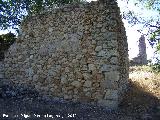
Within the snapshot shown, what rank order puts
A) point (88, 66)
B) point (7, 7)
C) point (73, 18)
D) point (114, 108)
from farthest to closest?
1. point (7, 7)
2. point (73, 18)
3. point (88, 66)
4. point (114, 108)

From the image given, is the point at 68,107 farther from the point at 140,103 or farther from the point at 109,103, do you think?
the point at 140,103

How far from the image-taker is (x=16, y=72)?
11.3 m

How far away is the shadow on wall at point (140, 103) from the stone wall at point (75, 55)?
45 cm

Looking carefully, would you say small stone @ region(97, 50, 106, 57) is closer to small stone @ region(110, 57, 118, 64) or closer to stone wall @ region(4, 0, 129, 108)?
stone wall @ region(4, 0, 129, 108)

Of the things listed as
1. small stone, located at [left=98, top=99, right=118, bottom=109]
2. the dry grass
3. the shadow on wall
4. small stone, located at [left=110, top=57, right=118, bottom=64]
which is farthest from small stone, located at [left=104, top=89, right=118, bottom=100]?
small stone, located at [left=110, top=57, right=118, bottom=64]

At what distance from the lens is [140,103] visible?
9.84 metres

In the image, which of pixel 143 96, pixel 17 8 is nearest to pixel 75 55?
pixel 143 96

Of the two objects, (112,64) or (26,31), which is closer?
(112,64)

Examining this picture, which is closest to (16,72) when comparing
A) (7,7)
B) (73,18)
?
(73,18)

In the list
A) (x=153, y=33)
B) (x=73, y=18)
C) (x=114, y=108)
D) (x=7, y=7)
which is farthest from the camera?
(x=7, y=7)

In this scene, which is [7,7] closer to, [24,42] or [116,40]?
[24,42]

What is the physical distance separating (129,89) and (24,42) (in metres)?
4.88

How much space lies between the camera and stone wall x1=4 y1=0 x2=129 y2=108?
9242 mm

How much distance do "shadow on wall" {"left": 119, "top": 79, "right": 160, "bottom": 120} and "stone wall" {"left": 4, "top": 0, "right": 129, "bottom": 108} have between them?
45cm
